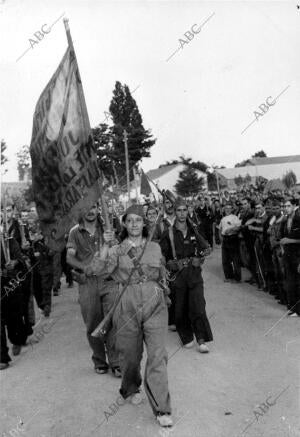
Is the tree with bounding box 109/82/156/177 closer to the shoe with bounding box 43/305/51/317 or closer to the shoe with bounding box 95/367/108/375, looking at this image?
the shoe with bounding box 43/305/51/317

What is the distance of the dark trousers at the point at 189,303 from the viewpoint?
21.6 feet

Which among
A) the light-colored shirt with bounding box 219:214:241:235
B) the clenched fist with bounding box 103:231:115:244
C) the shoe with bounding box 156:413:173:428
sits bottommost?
the shoe with bounding box 156:413:173:428

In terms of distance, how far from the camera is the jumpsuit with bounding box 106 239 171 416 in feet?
14.4

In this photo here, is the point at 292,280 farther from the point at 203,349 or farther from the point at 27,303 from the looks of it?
the point at 27,303

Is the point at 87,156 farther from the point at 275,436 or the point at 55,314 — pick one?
the point at 55,314

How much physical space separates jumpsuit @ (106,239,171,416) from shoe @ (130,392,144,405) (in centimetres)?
25

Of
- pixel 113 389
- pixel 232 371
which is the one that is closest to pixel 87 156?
pixel 113 389

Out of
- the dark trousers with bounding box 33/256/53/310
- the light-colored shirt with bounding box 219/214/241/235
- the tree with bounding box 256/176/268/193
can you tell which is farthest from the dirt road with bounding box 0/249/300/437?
the tree with bounding box 256/176/268/193

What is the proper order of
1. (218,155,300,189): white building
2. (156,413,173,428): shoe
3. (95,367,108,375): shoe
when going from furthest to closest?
(218,155,300,189): white building
(95,367,108,375): shoe
(156,413,173,428): shoe

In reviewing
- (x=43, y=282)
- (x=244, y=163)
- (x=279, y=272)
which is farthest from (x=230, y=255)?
(x=244, y=163)

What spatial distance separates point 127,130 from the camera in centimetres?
6338

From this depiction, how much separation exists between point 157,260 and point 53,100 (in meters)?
1.77

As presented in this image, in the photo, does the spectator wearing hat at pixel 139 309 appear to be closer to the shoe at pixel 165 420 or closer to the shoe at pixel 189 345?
the shoe at pixel 165 420

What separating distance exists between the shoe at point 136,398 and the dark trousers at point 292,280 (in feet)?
12.4
